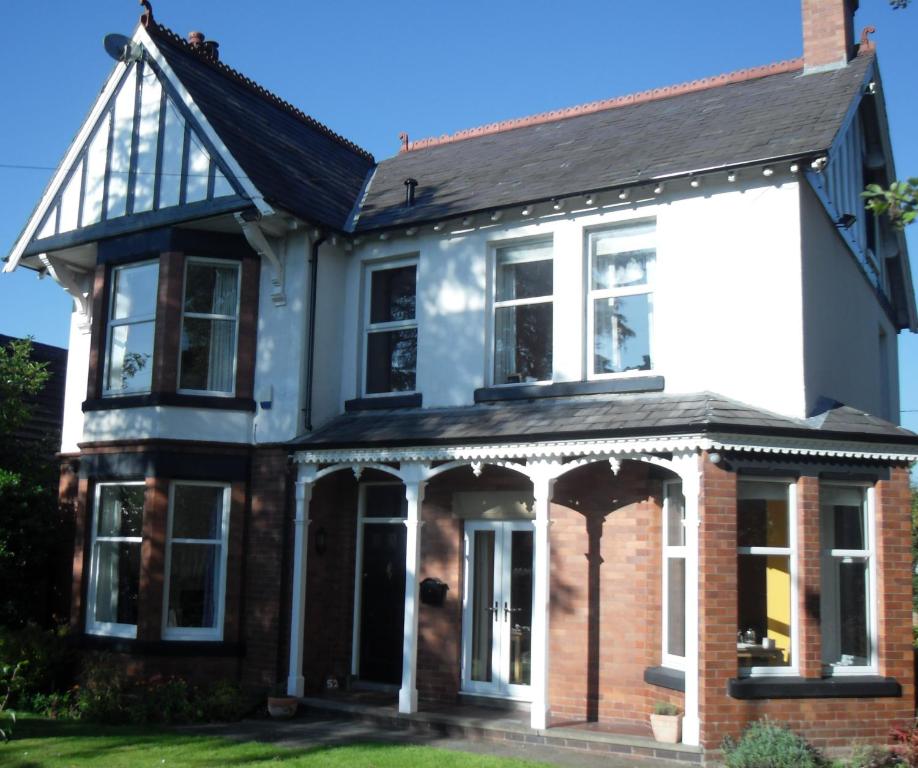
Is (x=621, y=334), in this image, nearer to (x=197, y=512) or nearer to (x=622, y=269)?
(x=622, y=269)

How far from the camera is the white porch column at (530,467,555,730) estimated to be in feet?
35.3

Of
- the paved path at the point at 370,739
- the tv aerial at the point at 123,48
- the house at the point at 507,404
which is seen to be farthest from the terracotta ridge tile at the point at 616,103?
the paved path at the point at 370,739

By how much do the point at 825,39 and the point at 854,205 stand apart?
237 cm

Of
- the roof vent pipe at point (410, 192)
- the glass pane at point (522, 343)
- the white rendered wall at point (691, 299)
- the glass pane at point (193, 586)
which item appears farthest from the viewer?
the roof vent pipe at point (410, 192)

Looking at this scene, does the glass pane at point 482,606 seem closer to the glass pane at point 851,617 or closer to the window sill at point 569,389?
the window sill at point 569,389

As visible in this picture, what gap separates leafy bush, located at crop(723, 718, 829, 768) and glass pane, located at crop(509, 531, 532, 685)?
326 centimetres

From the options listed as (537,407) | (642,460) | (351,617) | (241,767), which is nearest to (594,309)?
(537,407)

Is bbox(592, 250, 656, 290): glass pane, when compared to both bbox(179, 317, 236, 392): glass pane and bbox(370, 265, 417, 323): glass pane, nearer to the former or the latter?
bbox(370, 265, 417, 323): glass pane

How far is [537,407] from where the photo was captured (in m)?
12.2

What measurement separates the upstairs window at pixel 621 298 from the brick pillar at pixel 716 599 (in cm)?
230

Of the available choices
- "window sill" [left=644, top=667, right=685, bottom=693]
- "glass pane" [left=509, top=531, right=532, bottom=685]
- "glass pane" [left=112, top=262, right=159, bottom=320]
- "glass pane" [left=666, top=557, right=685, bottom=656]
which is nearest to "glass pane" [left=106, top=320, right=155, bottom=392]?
"glass pane" [left=112, top=262, right=159, bottom=320]

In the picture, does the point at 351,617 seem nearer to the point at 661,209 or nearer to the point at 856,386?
the point at 661,209

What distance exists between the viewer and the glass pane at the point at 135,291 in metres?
14.0

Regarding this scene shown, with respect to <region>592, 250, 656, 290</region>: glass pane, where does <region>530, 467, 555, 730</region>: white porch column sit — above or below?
below
